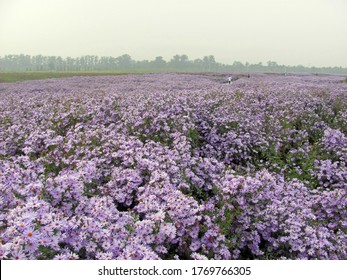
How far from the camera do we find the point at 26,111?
11.6 m

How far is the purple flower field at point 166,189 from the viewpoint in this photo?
3.83 metres

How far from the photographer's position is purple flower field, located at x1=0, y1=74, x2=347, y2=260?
383 cm

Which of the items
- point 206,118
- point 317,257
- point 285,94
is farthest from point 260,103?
point 317,257

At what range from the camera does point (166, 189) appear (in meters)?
5.05

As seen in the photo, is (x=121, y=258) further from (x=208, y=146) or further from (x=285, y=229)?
(x=208, y=146)

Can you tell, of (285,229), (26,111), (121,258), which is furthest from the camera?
(26,111)

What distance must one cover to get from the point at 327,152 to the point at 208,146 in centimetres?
312

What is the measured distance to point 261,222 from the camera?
5.12 m

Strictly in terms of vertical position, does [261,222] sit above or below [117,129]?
below

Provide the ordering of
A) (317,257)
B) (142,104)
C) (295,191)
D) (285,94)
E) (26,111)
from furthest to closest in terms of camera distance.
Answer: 1. (285,94)
2. (26,111)
3. (142,104)
4. (295,191)
5. (317,257)

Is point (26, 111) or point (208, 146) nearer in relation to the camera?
point (208, 146)

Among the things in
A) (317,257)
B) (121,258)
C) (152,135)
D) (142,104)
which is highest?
(142,104)

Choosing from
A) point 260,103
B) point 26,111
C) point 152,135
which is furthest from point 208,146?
point 26,111

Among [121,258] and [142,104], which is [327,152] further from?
[121,258]
